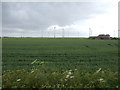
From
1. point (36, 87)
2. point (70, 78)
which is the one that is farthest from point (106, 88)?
point (36, 87)

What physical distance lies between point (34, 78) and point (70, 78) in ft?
3.78

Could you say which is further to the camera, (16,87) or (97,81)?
(97,81)

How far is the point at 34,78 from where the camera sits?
4383mm

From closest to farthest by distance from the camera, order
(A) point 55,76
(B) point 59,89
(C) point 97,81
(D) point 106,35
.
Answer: (B) point 59,89
(C) point 97,81
(A) point 55,76
(D) point 106,35

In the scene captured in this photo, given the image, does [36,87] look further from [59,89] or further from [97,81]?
[97,81]

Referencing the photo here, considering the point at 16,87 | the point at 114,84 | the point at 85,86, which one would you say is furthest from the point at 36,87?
the point at 114,84

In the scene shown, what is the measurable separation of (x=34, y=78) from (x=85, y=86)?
1615 mm

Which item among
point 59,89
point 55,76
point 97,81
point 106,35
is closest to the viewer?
point 59,89

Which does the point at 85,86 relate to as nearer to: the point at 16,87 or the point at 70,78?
the point at 70,78

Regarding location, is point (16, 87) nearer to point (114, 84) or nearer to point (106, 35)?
point (114, 84)

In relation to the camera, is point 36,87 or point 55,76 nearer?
point 36,87

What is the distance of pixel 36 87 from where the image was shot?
13.2ft

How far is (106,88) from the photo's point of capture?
3.96 m

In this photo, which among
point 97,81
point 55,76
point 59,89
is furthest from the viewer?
point 55,76
